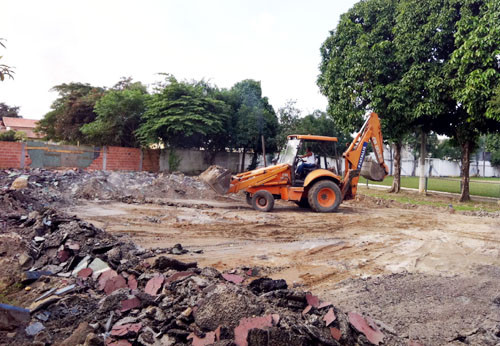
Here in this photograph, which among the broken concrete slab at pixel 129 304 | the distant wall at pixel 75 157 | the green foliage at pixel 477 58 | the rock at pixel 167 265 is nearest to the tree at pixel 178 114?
the distant wall at pixel 75 157

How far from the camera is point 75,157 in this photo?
21312mm

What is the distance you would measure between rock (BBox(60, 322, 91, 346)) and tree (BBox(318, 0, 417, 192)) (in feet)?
50.1

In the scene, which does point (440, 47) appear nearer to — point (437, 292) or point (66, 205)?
point (437, 292)

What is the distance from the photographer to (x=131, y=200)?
13492 mm

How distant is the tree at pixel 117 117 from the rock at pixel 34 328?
2073 cm

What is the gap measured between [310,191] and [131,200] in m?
6.54

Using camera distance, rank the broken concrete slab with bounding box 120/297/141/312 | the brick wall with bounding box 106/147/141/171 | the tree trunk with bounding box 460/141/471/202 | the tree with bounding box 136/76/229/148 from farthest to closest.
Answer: the brick wall with bounding box 106/147/141/171 < the tree with bounding box 136/76/229/148 < the tree trunk with bounding box 460/141/471/202 < the broken concrete slab with bounding box 120/297/141/312

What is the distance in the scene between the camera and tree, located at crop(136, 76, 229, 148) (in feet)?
70.4

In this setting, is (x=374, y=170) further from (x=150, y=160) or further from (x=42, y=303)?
(x=150, y=160)

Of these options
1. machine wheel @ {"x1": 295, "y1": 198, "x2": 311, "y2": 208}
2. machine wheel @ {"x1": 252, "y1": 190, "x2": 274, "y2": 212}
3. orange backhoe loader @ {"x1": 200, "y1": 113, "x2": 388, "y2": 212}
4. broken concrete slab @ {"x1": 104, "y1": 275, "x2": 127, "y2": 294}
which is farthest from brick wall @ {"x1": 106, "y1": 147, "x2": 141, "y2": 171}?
broken concrete slab @ {"x1": 104, "y1": 275, "x2": 127, "y2": 294}

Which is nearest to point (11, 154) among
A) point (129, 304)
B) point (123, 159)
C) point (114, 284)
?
point (123, 159)

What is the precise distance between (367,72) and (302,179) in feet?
25.0

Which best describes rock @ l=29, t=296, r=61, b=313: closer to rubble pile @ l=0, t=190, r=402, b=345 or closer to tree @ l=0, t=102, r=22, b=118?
rubble pile @ l=0, t=190, r=402, b=345

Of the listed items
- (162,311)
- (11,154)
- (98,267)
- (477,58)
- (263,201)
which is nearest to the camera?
(162,311)
